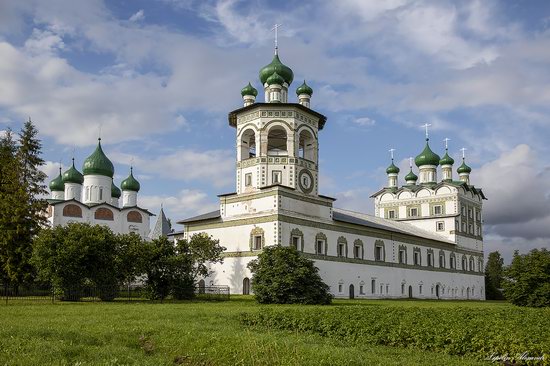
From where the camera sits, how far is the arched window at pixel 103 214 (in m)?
46.8

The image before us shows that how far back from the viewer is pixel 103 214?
155 feet

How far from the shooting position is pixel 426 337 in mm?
11125

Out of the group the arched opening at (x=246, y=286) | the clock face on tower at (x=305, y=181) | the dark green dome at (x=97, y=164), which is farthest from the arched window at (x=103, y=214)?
the clock face on tower at (x=305, y=181)

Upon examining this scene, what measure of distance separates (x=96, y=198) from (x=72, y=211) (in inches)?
108

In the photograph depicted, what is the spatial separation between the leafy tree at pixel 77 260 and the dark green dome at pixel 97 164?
22.8 m

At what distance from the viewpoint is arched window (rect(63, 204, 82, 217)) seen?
44.8m

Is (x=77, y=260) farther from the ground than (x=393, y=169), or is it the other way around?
(x=393, y=169)

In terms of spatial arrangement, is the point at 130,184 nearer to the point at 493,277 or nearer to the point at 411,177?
the point at 411,177

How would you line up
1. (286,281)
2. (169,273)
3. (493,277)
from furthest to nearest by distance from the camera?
(493,277)
(169,273)
(286,281)

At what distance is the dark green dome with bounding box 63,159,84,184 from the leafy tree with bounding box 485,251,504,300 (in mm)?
40776

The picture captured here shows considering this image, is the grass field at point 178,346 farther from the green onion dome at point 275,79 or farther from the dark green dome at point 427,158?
the dark green dome at point 427,158

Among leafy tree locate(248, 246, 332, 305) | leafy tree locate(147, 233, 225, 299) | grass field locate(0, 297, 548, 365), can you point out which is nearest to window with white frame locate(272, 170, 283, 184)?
leafy tree locate(248, 246, 332, 305)

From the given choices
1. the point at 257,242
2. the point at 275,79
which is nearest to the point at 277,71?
the point at 275,79

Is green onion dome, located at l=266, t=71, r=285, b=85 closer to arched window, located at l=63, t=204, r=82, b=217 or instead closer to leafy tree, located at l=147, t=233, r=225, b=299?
leafy tree, located at l=147, t=233, r=225, b=299
